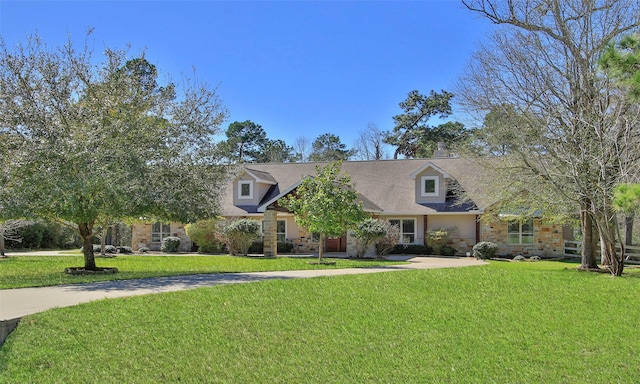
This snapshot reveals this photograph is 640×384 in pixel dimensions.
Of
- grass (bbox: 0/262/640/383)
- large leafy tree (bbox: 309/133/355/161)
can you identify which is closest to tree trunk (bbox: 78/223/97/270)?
grass (bbox: 0/262/640/383)

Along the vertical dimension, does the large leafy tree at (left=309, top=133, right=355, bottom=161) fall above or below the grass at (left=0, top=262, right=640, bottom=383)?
above

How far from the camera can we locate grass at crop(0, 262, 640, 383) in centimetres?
737

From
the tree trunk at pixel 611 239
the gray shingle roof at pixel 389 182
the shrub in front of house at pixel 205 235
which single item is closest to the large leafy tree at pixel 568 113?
the tree trunk at pixel 611 239

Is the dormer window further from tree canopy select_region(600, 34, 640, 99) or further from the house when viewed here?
tree canopy select_region(600, 34, 640, 99)

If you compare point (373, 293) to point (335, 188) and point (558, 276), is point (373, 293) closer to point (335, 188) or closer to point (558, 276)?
point (558, 276)

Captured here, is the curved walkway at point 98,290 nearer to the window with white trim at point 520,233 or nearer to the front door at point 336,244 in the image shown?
the front door at point 336,244

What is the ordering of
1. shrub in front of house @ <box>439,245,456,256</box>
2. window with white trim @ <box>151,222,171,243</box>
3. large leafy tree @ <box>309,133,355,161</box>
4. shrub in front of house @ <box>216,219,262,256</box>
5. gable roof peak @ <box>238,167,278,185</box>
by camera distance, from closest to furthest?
shrub in front of house @ <box>216,219,262,256</box> < shrub in front of house @ <box>439,245,456,256</box> < gable roof peak @ <box>238,167,278,185</box> < window with white trim @ <box>151,222,171,243</box> < large leafy tree @ <box>309,133,355,161</box>

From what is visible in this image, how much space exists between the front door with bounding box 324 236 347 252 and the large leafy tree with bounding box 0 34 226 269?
12.4 metres

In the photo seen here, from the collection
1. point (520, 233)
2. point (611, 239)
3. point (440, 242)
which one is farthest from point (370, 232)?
point (611, 239)

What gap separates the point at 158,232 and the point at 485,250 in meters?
17.6

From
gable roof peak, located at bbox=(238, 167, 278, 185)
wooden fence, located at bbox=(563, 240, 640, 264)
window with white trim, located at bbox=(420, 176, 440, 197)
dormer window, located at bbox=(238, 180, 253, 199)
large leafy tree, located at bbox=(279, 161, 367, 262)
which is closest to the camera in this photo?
large leafy tree, located at bbox=(279, 161, 367, 262)

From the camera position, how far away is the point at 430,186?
27.9 meters

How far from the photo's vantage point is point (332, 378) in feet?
23.7

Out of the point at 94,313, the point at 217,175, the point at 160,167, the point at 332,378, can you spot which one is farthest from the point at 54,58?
the point at 332,378
